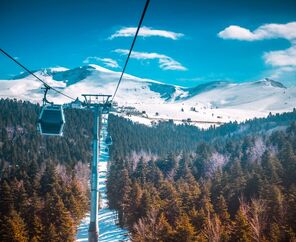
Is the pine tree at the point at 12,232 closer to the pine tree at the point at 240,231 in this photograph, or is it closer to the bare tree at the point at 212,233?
the bare tree at the point at 212,233

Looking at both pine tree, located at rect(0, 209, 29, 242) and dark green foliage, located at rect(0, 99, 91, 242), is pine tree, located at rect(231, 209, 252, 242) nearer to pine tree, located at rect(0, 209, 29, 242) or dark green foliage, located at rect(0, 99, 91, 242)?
dark green foliage, located at rect(0, 99, 91, 242)

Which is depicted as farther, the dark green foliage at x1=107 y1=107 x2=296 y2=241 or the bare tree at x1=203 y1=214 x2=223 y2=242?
the bare tree at x1=203 y1=214 x2=223 y2=242

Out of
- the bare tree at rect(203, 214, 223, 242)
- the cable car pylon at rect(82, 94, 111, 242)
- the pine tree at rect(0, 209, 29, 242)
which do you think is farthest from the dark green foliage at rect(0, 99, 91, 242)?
the cable car pylon at rect(82, 94, 111, 242)

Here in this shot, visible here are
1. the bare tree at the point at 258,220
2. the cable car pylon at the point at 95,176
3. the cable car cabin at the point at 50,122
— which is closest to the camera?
the cable car pylon at the point at 95,176

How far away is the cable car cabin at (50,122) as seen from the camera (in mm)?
22000

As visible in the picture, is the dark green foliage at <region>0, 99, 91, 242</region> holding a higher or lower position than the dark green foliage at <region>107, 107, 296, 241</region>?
lower

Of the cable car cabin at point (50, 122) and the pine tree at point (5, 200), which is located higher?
the cable car cabin at point (50, 122)

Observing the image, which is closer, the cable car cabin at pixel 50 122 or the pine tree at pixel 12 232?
the cable car cabin at pixel 50 122

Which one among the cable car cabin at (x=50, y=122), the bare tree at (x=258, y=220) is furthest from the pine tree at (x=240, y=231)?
the cable car cabin at (x=50, y=122)

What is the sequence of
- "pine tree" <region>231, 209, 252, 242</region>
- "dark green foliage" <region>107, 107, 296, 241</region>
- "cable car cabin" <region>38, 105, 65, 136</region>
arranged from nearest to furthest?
1. "cable car cabin" <region>38, 105, 65, 136</region>
2. "pine tree" <region>231, 209, 252, 242</region>
3. "dark green foliage" <region>107, 107, 296, 241</region>

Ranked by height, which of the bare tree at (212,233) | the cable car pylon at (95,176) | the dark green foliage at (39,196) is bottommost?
the dark green foliage at (39,196)

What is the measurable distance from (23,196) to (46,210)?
11441 millimetres

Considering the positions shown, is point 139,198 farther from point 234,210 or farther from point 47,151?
point 47,151

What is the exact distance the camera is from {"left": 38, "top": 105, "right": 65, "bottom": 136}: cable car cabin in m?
22.0
